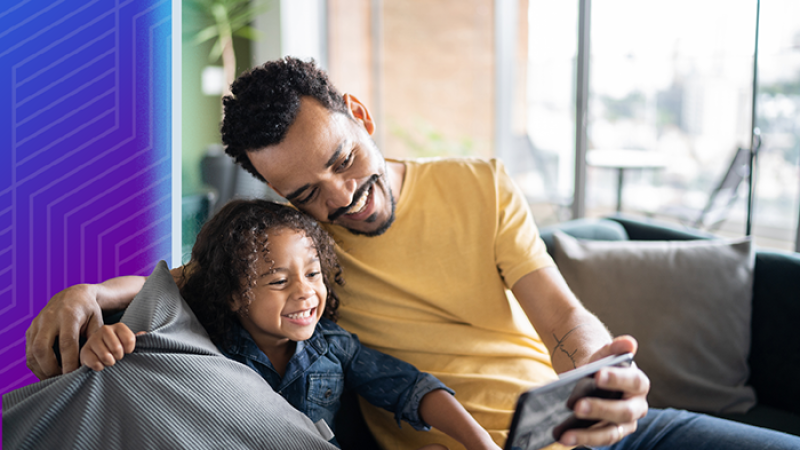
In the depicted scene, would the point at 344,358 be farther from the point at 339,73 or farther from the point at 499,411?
the point at 339,73

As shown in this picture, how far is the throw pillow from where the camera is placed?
5.57 feet

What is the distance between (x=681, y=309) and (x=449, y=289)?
808 millimetres

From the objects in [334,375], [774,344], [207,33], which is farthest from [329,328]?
[207,33]

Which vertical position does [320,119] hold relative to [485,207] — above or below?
above

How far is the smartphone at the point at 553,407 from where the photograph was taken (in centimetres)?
73

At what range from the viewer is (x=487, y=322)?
52.2 inches

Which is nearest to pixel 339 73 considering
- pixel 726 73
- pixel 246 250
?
pixel 726 73

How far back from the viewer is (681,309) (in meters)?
1.72

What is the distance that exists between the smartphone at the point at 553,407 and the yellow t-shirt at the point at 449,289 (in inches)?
17.1

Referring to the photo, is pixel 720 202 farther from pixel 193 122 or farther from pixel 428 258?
pixel 193 122

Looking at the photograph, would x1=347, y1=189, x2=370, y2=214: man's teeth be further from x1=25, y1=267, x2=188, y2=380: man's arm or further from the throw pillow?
the throw pillow

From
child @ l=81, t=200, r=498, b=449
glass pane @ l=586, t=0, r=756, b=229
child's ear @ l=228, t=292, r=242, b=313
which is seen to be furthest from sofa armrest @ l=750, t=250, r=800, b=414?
glass pane @ l=586, t=0, r=756, b=229

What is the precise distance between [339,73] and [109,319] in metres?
5.05

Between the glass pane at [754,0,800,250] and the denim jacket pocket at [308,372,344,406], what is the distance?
8.51 feet
